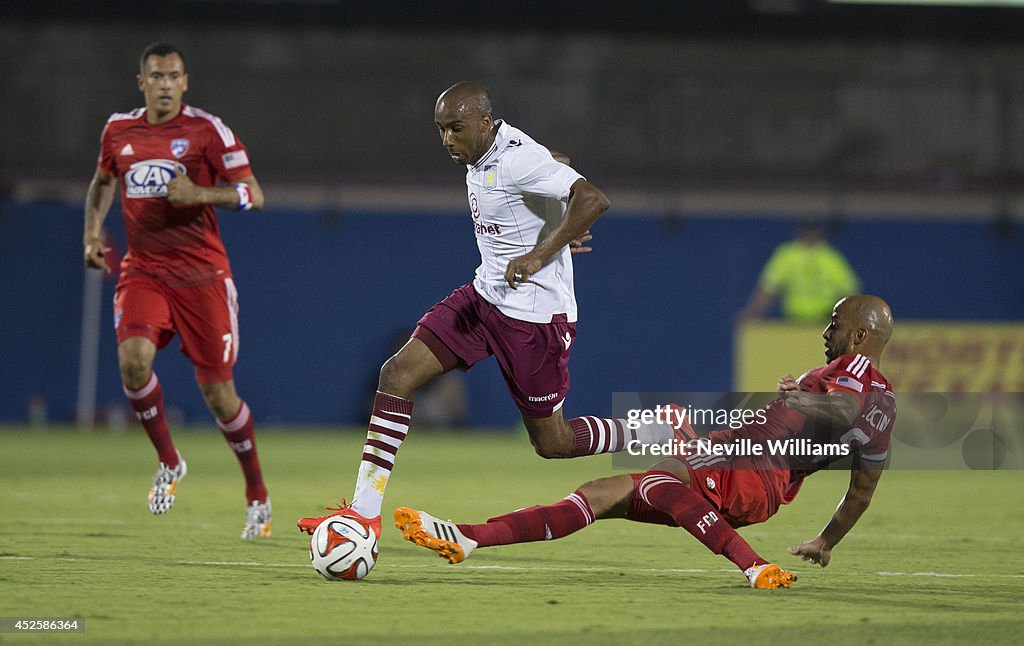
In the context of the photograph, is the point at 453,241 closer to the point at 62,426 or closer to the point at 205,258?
the point at 62,426

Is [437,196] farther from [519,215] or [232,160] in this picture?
[519,215]

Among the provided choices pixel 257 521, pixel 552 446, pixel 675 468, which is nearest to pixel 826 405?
pixel 675 468

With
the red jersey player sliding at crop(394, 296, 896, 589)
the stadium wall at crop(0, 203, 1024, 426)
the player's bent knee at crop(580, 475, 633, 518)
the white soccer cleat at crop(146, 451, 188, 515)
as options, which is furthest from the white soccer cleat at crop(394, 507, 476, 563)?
the stadium wall at crop(0, 203, 1024, 426)

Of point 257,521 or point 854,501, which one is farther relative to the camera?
point 257,521

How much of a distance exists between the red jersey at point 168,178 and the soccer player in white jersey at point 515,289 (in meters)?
1.71

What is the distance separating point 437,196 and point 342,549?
1376cm

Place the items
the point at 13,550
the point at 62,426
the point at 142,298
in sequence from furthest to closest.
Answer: the point at 62,426
the point at 142,298
the point at 13,550

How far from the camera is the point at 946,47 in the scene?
901 inches

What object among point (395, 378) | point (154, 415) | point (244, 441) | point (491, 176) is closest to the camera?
point (395, 378)

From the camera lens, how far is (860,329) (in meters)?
6.03

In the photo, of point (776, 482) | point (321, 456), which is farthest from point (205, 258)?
point (321, 456)

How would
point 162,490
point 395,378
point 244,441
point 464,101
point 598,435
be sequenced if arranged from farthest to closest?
1. point 244,441
2. point 162,490
3. point 598,435
4. point 464,101
5. point 395,378

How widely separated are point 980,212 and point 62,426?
12232 mm

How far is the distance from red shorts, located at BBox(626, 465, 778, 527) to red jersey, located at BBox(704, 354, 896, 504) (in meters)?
0.05
